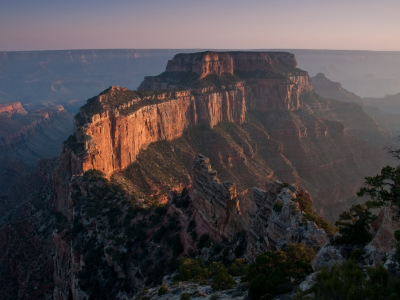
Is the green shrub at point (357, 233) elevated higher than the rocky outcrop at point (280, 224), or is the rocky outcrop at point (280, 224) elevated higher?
the green shrub at point (357, 233)

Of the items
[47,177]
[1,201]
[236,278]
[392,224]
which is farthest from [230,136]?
[392,224]

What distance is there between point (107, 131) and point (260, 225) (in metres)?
38.8

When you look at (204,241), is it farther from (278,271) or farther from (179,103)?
(179,103)

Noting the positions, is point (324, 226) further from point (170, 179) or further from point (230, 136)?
point (230, 136)

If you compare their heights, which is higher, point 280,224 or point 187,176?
point 280,224

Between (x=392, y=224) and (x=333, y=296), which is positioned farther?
(x=392, y=224)

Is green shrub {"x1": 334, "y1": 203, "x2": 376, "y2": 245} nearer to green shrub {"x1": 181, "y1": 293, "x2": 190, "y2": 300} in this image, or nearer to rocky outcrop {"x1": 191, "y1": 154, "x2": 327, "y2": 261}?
rocky outcrop {"x1": 191, "y1": 154, "x2": 327, "y2": 261}

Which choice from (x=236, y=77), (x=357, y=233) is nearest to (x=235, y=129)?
(x=236, y=77)

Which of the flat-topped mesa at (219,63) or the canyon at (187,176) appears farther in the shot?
the flat-topped mesa at (219,63)

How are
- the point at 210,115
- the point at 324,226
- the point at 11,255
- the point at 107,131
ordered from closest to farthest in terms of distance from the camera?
1. the point at 324,226
2. the point at 11,255
3. the point at 107,131
4. the point at 210,115

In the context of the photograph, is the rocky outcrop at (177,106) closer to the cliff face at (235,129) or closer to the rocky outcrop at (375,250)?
the cliff face at (235,129)

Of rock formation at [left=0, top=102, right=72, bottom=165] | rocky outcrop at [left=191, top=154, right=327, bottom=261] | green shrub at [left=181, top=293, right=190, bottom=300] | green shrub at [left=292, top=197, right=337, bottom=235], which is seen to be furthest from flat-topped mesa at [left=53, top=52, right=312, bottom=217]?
rock formation at [left=0, top=102, right=72, bottom=165]

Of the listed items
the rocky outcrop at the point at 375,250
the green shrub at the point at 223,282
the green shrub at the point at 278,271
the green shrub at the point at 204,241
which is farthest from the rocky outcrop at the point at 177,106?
the rocky outcrop at the point at 375,250

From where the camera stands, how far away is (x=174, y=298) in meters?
19.7
